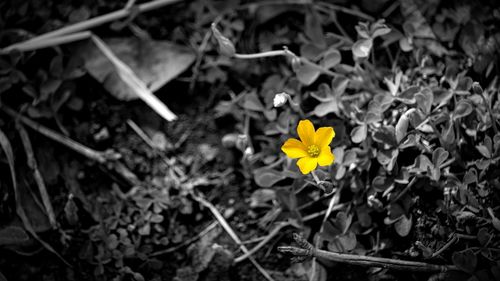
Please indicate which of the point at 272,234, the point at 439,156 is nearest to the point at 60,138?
the point at 272,234

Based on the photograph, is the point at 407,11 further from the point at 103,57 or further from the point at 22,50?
the point at 22,50

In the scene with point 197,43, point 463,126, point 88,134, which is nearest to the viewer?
point 463,126

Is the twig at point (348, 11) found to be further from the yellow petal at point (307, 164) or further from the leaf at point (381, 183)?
the yellow petal at point (307, 164)

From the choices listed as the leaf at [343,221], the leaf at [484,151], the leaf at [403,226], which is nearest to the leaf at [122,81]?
→ the leaf at [343,221]

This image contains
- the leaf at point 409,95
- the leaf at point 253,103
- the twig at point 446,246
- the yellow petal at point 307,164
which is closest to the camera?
the yellow petal at point 307,164

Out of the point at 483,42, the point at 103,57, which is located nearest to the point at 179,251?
the point at 103,57

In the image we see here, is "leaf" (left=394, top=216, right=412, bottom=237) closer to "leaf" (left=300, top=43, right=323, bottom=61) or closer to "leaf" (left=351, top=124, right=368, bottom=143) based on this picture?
"leaf" (left=351, top=124, right=368, bottom=143)
